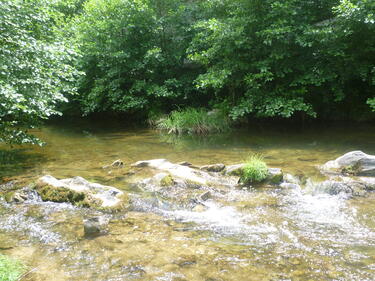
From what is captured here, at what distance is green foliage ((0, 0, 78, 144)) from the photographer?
6559 mm

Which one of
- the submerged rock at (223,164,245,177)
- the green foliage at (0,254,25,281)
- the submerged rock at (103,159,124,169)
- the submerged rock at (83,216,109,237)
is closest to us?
the green foliage at (0,254,25,281)

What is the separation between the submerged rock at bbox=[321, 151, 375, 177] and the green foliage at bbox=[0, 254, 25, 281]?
6523 millimetres

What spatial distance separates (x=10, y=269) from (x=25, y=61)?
187 inches

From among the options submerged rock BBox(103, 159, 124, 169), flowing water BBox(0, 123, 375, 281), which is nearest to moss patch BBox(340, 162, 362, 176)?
flowing water BBox(0, 123, 375, 281)

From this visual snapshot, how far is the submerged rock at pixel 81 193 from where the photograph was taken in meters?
6.01

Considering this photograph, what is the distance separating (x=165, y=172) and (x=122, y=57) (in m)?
10.5

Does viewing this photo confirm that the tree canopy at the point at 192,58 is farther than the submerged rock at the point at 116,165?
No

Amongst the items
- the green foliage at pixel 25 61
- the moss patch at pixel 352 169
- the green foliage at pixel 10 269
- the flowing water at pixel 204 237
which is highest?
the green foliage at pixel 25 61

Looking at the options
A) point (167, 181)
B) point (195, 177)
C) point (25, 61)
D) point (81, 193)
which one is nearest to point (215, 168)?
point (195, 177)

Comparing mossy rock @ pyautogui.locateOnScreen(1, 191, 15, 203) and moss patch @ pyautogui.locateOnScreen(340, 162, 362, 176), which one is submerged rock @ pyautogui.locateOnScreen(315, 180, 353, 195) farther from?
mossy rock @ pyautogui.locateOnScreen(1, 191, 15, 203)

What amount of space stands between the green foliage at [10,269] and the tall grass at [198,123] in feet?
37.1

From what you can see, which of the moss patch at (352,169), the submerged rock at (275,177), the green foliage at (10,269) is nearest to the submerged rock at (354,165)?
the moss patch at (352,169)

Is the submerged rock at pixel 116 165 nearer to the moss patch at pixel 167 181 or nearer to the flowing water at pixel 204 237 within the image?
the flowing water at pixel 204 237

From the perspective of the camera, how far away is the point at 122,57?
16.7 metres
